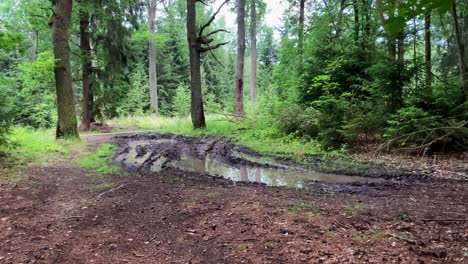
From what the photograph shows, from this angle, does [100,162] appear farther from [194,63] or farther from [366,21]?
[366,21]

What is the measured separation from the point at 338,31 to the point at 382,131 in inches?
246

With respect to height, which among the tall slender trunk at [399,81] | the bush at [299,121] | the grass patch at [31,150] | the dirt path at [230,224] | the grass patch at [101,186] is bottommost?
the dirt path at [230,224]

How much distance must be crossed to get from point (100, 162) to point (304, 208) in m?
5.29

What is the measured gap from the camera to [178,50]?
128 ft

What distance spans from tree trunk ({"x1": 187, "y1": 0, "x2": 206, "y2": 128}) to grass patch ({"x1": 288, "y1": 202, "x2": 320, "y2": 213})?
1108 cm

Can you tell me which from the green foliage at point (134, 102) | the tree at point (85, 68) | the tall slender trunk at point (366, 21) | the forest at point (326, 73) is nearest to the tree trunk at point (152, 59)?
the forest at point (326, 73)

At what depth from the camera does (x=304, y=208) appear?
4102mm

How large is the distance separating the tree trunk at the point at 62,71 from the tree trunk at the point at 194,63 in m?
5.27

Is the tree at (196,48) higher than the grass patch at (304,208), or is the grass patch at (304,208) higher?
the tree at (196,48)

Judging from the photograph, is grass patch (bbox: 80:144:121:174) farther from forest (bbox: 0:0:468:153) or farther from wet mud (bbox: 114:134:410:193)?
forest (bbox: 0:0:468:153)

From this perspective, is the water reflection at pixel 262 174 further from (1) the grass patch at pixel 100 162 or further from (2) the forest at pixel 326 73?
(2) the forest at pixel 326 73

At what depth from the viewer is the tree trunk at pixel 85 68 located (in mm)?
15773

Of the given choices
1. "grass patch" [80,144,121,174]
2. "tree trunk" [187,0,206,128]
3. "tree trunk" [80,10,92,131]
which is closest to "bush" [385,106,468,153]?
"grass patch" [80,144,121,174]

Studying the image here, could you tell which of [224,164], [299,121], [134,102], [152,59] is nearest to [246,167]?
[224,164]
